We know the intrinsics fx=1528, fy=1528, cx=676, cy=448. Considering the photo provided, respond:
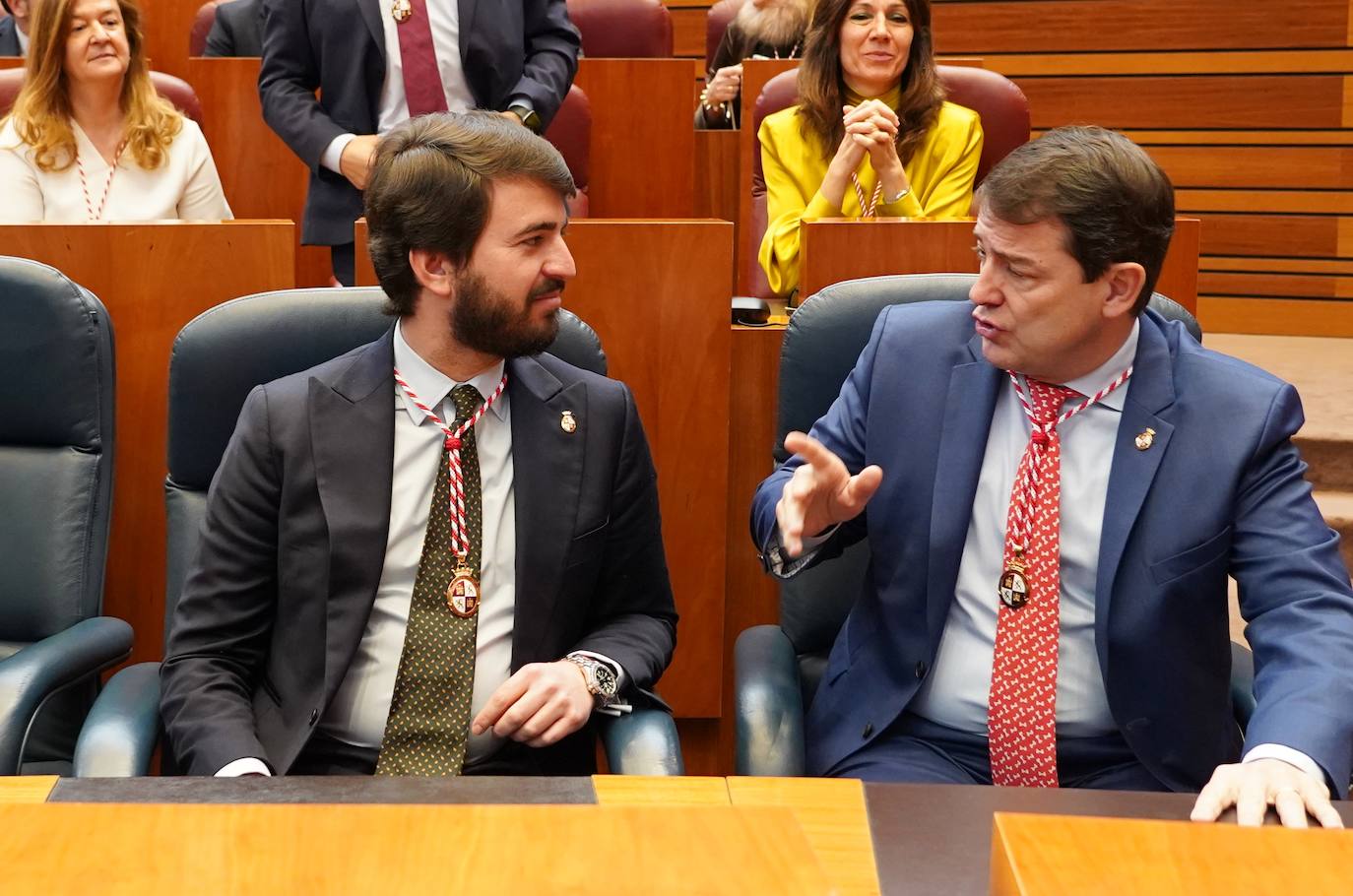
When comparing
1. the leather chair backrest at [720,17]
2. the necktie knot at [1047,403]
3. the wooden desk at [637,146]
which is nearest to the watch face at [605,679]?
the necktie knot at [1047,403]

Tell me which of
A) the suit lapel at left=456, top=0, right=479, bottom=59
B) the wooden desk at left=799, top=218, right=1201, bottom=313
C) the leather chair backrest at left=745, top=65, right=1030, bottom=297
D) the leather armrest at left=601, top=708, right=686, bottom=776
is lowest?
the leather armrest at left=601, top=708, right=686, bottom=776

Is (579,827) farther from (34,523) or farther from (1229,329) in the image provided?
(1229,329)

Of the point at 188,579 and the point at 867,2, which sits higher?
the point at 867,2

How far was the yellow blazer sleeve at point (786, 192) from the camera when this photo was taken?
2.58m

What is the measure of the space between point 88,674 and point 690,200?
2104 millimetres

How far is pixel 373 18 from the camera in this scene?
8.84 feet

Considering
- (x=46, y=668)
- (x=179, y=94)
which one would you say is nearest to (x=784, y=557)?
(x=46, y=668)

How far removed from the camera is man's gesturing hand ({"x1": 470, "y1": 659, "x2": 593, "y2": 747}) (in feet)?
4.50

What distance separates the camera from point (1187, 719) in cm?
145

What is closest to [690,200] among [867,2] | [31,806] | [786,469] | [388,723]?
[867,2]

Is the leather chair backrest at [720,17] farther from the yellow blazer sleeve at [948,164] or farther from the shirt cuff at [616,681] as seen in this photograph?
the shirt cuff at [616,681]

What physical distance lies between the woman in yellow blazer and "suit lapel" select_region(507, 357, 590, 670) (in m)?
1.12

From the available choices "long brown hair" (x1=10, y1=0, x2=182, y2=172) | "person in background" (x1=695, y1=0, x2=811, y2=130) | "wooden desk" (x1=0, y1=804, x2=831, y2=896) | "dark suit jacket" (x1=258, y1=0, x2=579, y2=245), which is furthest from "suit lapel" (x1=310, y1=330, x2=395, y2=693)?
"person in background" (x1=695, y1=0, x2=811, y2=130)

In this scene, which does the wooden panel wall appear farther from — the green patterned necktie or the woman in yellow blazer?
the green patterned necktie
